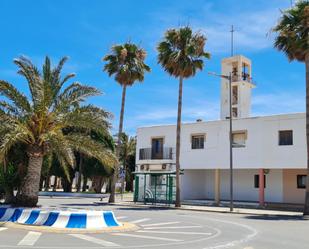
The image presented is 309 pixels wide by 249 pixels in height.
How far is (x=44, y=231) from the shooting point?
48.2 feet

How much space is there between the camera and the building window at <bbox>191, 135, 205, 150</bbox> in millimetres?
39769

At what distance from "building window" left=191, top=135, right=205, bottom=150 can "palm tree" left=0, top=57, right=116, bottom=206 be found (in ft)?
67.6

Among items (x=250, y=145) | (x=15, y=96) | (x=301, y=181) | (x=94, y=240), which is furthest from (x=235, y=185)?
(x=94, y=240)

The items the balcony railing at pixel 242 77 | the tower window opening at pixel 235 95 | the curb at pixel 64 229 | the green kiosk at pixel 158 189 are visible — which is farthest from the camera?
the tower window opening at pixel 235 95

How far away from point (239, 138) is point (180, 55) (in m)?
8.99

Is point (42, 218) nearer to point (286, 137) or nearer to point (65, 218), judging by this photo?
point (65, 218)

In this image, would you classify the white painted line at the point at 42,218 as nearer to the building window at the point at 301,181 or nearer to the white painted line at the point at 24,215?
the white painted line at the point at 24,215

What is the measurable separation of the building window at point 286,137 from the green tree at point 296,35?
880 cm

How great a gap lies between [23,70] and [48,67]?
1122mm

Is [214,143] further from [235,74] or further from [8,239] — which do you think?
[8,239]

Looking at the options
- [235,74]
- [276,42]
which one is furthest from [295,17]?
[235,74]

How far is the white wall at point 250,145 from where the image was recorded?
33.8 m

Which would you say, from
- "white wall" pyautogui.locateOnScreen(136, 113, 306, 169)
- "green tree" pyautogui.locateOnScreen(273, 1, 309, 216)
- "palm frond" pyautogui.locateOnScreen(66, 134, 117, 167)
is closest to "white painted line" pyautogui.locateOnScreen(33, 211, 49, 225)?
"palm frond" pyautogui.locateOnScreen(66, 134, 117, 167)

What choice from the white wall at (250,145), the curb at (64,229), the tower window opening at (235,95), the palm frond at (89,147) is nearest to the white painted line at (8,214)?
the curb at (64,229)
